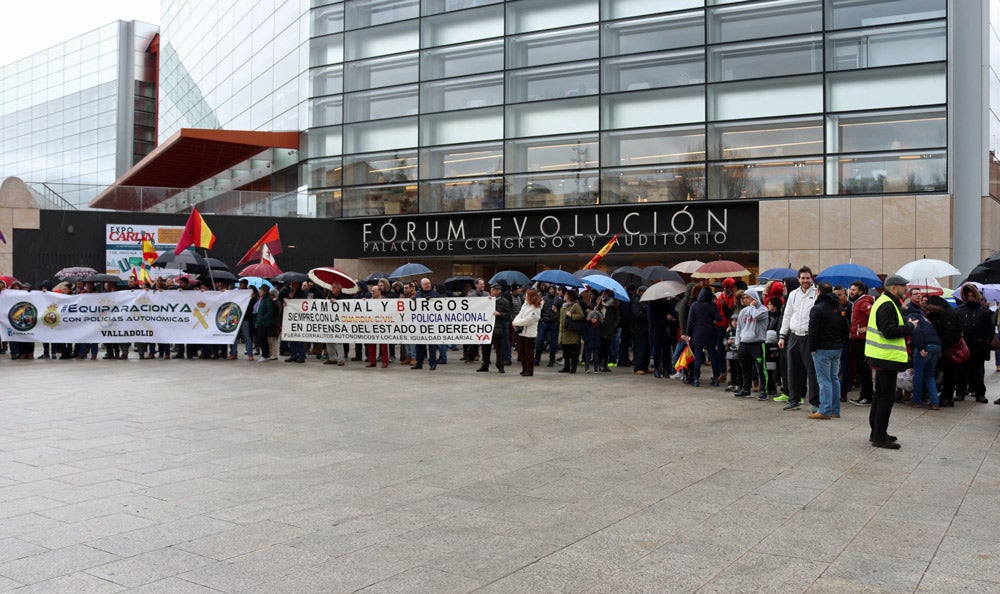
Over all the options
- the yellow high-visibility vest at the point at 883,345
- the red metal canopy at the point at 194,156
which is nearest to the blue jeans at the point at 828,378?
the yellow high-visibility vest at the point at 883,345

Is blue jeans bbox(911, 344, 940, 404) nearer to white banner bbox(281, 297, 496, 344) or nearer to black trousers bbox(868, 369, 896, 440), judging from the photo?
black trousers bbox(868, 369, 896, 440)

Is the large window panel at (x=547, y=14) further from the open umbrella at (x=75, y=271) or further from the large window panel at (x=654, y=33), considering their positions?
the open umbrella at (x=75, y=271)

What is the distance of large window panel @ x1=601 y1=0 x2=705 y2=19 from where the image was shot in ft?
104

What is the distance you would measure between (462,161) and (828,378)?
25.9 metres

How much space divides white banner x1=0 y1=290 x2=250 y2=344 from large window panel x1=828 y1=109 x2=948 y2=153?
20688 millimetres

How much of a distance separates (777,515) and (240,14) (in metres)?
46.9

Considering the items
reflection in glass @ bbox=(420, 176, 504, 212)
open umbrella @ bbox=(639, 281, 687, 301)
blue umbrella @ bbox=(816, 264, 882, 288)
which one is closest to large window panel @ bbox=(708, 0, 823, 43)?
reflection in glass @ bbox=(420, 176, 504, 212)

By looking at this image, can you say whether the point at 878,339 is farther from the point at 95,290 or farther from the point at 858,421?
the point at 95,290

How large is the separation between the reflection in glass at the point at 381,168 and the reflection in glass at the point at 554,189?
4.77 metres

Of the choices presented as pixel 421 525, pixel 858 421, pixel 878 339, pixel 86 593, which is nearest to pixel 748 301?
pixel 858 421

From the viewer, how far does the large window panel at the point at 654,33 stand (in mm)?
31469

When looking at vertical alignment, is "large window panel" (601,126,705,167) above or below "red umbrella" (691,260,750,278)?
above

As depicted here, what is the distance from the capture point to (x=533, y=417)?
11.0m

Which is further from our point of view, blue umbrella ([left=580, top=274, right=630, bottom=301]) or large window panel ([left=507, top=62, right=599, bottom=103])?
large window panel ([left=507, top=62, right=599, bottom=103])
